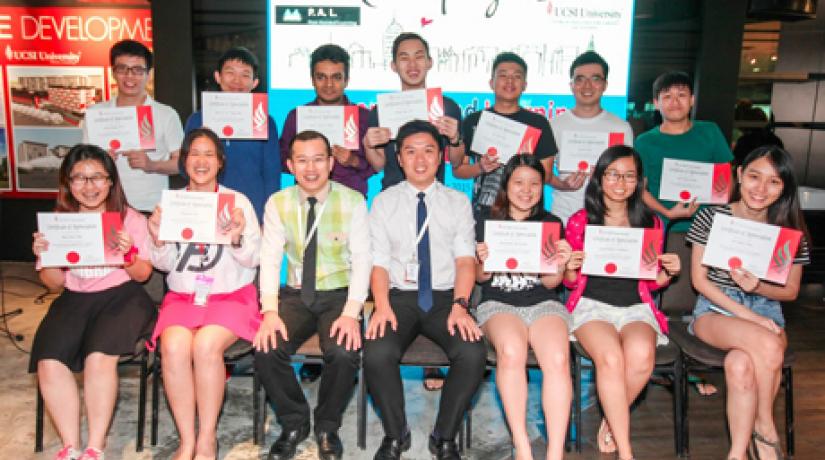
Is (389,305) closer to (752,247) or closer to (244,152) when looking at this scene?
(244,152)

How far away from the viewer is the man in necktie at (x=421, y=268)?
2.91 metres

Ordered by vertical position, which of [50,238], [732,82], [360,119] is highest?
[732,82]

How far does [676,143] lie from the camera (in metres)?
3.69

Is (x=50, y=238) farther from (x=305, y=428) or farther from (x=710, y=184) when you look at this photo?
(x=710, y=184)

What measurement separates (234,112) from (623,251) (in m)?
2.21

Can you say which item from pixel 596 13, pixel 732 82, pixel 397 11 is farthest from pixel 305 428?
pixel 732 82

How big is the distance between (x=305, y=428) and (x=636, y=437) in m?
1.73

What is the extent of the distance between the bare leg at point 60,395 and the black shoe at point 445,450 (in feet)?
5.42

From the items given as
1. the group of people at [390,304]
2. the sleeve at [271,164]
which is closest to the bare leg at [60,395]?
the group of people at [390,304]

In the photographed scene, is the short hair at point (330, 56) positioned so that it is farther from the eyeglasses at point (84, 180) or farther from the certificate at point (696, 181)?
the certificate at point (696, 181)

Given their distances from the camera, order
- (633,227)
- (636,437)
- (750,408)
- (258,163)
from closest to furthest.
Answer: (750,408), (633,227), (636,437), (258,163)

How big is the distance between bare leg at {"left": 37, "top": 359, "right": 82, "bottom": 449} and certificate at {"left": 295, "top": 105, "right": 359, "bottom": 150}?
5.49 feet

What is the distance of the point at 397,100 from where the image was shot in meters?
3.49

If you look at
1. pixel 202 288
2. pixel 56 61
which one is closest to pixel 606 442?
pixel 202 288
